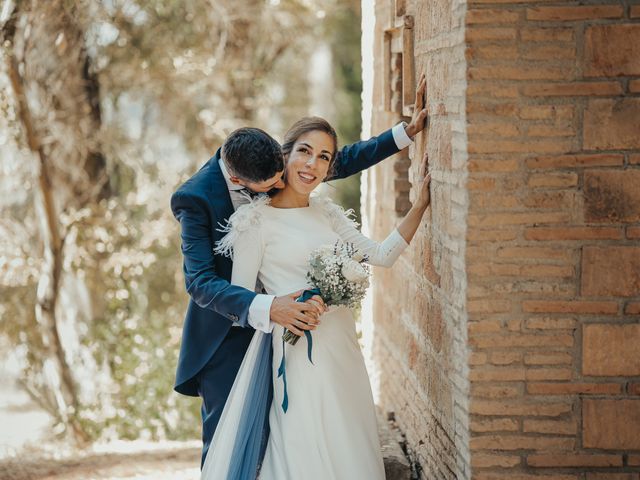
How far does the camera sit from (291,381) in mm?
4324

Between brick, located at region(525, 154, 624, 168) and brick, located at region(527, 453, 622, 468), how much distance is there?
1.16 m

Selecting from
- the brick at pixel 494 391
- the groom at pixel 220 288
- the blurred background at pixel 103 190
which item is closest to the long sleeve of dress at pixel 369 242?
the groom at pixel 220 288

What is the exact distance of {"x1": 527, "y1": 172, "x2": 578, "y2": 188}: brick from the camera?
3.81 metres

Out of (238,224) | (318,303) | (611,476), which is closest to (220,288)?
(238,224)

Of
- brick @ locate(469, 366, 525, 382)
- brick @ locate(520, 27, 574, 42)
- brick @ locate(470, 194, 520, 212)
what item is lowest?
brick @ locate(469, 366, 525, 382)

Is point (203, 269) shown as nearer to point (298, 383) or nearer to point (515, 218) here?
point (298, 383)

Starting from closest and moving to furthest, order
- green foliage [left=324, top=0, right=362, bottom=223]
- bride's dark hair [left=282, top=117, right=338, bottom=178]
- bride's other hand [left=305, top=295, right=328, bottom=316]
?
bride's other hand [left=305, top=295, right=328, bottom=316] < bride's dark hair [left=282, top=117, right=338, bottom=178] < green foliage [left=324, top=0, right=362, bottom=223]

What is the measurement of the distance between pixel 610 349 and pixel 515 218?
2.10 ft

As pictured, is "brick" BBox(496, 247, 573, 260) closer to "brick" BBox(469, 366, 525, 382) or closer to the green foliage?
"brick" BBox(469, 366, 525, 382)

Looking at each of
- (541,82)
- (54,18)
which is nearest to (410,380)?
(541,82)

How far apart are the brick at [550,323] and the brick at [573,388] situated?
230mm

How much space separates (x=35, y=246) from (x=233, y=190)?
6478 mm

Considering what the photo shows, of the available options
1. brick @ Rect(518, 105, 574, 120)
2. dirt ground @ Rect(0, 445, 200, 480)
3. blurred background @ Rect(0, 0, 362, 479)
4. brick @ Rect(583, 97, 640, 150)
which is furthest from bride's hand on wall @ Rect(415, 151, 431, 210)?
blurred background @ Rect(0, 0, 362, 479)

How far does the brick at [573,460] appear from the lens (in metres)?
3.91
